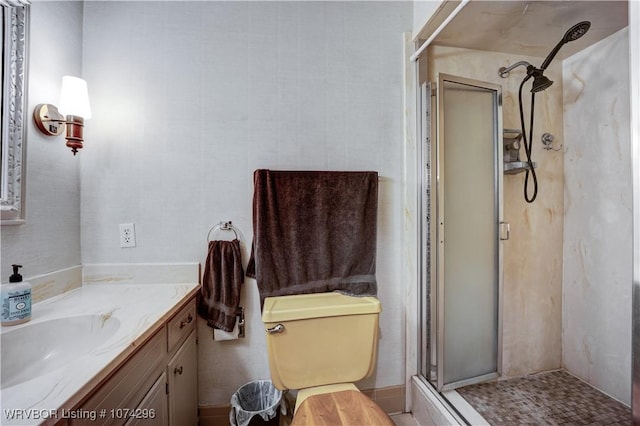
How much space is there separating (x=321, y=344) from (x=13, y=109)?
4.80ft

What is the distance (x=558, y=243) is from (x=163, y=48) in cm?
255

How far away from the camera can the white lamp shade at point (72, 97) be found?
1070 millimetres

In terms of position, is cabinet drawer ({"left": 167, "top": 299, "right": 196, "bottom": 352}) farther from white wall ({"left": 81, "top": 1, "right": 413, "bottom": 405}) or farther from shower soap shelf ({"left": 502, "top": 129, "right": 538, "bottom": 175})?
shower soap shelf ({"left": 502, "top": 129, "right": 538, "bottom": 175})

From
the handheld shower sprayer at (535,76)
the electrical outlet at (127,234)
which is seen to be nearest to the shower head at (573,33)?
the handheld shower sprayer at (535,76)

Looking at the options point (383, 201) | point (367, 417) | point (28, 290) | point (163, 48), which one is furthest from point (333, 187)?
point (28, 290)

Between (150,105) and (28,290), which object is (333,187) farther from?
(28,290)

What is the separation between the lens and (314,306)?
1.19m

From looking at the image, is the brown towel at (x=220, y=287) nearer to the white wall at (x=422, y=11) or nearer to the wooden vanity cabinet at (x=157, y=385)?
the wooden vanity cabinet at (x=157, y=385)

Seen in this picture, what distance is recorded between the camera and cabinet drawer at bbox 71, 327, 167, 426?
0.62 m

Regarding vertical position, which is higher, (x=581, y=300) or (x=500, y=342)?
(x=581, y=300)

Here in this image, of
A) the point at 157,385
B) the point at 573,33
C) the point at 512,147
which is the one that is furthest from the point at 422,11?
the point at 157,385

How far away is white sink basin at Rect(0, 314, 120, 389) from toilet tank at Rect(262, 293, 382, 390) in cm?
57

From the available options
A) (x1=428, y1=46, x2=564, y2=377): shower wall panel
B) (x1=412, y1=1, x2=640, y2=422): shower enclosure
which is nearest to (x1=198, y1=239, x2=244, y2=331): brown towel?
(x1=412, y1=1, x2=640, y2=422): shower enclosure

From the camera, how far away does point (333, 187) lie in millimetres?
1344
